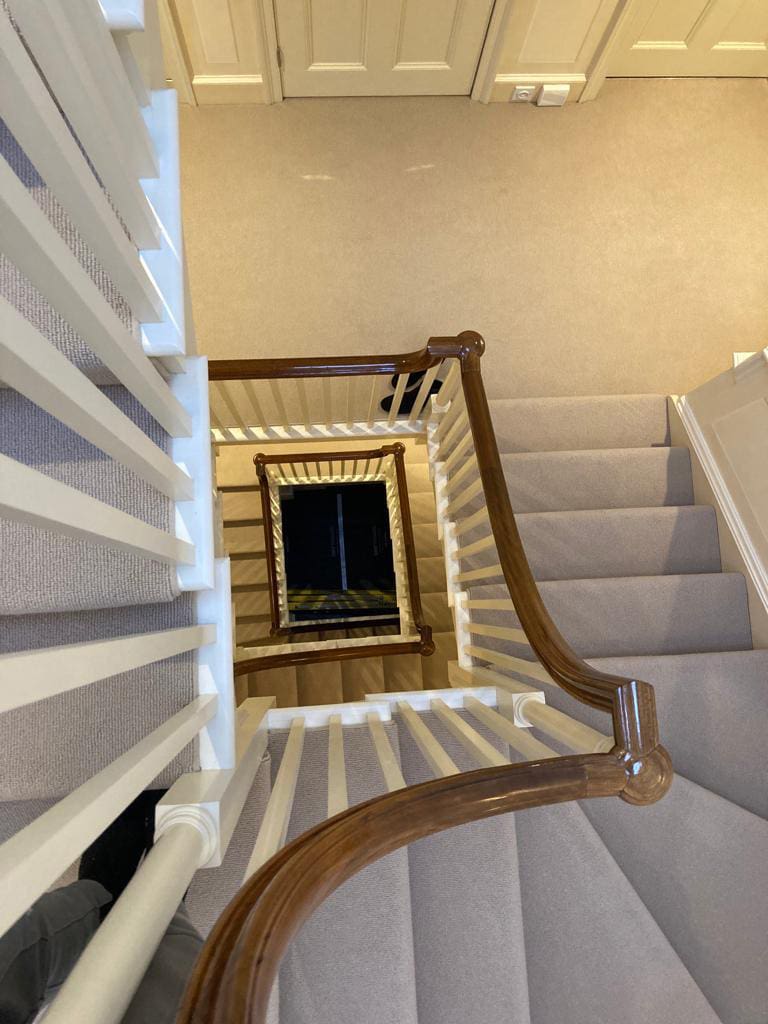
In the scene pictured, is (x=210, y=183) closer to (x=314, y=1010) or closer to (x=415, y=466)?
(x=415, y=466)

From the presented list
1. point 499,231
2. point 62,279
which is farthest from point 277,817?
point 499,231

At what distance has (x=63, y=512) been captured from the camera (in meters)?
0.70

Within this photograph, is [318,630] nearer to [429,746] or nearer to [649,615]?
[649,615]

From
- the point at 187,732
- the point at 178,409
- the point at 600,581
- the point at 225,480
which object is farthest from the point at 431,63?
the point at 187,732

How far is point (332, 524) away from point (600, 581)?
257 cm

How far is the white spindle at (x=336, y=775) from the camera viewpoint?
131 centimetres

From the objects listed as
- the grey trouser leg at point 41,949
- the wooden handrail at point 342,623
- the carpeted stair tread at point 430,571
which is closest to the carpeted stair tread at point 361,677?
the wooden handrail at point 342,623

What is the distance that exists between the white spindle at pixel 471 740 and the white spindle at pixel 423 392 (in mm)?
1385

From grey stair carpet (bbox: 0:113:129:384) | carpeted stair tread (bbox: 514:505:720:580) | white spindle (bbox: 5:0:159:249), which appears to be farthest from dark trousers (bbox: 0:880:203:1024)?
carpeted stair tread (bbox: 514:505:720:580)

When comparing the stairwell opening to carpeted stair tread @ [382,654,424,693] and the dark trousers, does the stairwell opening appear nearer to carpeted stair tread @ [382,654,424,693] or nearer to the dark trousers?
carpeted stair tread @ [382,654,424,693]

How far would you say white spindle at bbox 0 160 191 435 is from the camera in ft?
→ 2.15

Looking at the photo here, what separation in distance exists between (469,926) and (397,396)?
2.06m

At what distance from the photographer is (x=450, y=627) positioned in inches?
194

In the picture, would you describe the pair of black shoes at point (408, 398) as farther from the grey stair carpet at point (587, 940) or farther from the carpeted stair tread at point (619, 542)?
the grey stair carpet at point (587, 940)
